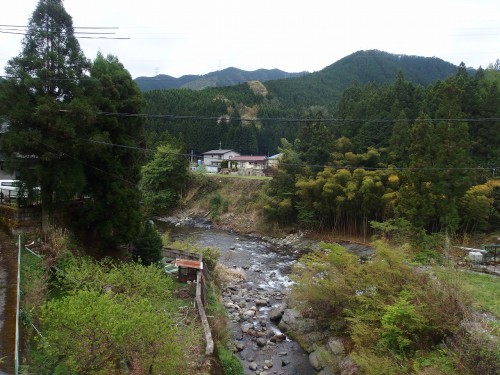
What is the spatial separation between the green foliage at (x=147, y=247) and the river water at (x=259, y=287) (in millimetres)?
4123

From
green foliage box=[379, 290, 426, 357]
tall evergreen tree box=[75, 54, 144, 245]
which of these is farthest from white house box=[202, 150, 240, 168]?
green foliage box=[379, 290, 426, 357]

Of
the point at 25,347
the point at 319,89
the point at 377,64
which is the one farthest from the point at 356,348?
the point at 377,64

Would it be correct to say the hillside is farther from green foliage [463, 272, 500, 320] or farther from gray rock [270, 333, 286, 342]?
gray rock [270, 333, 286, 342]

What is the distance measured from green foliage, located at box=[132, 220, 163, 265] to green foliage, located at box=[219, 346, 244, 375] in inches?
249

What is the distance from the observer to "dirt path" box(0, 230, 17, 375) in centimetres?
680

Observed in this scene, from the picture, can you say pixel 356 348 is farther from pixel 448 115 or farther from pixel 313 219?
pixel 313 219

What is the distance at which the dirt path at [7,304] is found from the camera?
268 inches

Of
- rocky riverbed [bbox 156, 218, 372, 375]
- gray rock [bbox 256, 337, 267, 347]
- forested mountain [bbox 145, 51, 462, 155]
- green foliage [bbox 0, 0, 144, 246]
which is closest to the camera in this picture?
rocky riverbed [bbox 156, 218, 372, 375]

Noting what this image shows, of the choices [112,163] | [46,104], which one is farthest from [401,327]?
[46,104]

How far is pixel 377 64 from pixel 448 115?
134m

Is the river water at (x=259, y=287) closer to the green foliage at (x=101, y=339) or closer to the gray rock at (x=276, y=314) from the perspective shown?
the gray rock at (x=276, y=314)

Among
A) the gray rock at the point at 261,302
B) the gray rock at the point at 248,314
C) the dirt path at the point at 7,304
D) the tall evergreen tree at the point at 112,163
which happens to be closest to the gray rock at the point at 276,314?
the gray rock at the point at 248,314

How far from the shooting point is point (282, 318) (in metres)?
16.0

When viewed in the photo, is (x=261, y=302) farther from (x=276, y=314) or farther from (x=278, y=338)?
(x=278, y=338)
